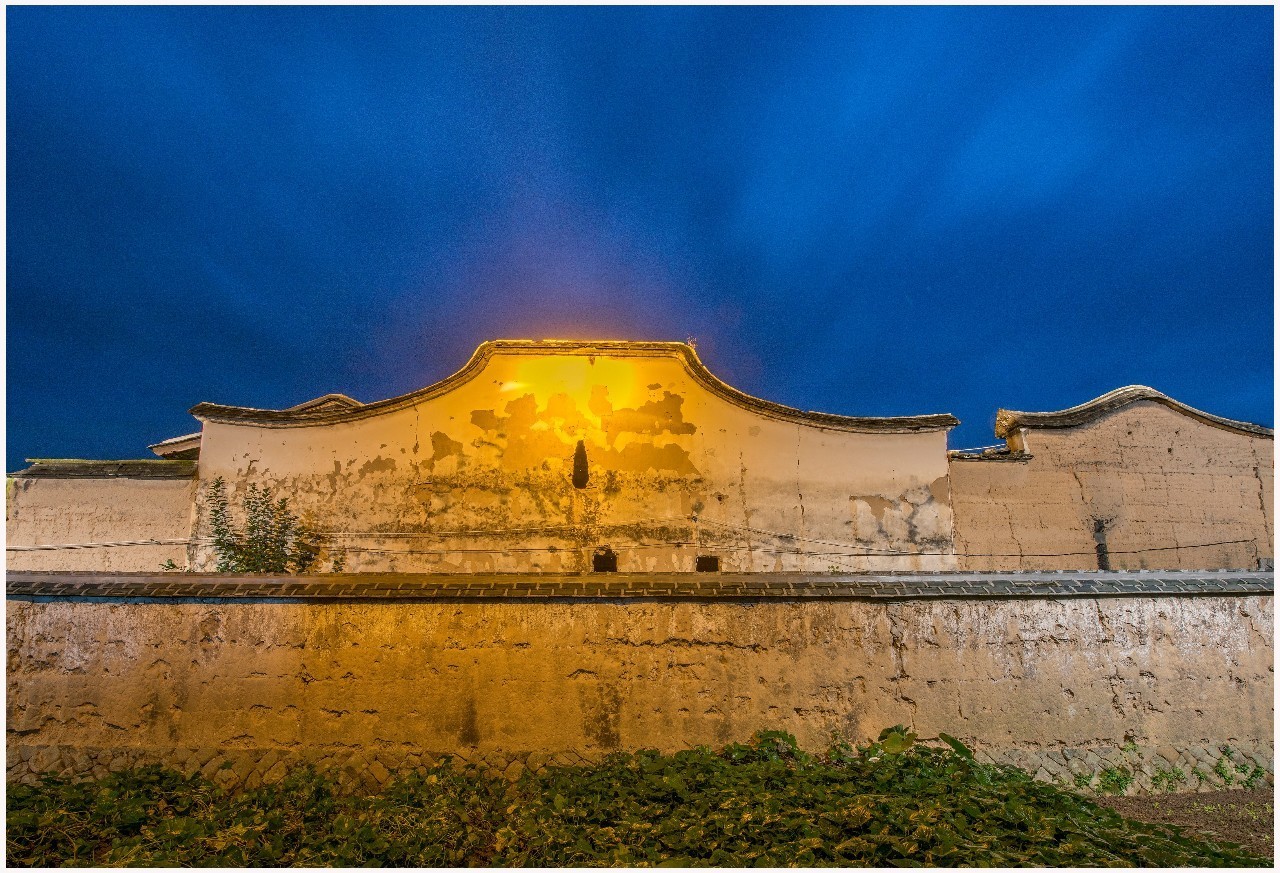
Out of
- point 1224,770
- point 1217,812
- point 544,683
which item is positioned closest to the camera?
point 1217,812

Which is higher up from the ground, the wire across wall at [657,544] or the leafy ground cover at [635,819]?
the wire across wall at [657,544]

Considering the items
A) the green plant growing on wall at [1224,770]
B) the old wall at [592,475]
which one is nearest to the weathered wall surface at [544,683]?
the green plant growing on wall at [1224,770]

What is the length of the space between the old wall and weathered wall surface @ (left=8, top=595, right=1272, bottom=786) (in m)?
7.19

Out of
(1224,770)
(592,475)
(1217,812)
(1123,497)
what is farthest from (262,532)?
(1123,497)

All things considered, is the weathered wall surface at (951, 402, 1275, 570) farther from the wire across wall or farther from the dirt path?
the dirt path

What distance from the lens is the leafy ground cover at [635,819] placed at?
4.02 metres

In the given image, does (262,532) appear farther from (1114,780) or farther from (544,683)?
(1114,780)

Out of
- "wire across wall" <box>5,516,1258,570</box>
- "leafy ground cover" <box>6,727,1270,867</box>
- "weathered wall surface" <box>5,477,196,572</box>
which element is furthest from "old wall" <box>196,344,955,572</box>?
"leafy ground cover" <box>6,727,1270,867</box>

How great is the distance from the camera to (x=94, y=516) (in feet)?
41.8

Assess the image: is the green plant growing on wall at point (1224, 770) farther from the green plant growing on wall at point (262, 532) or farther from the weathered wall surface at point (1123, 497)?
the green plant growing on wall at point (262, 532)

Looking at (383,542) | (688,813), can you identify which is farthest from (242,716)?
(383,542)

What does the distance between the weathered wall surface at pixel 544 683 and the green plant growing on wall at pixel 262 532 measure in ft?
22.4

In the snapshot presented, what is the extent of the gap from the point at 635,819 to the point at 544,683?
1.37m

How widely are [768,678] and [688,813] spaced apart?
149cm
